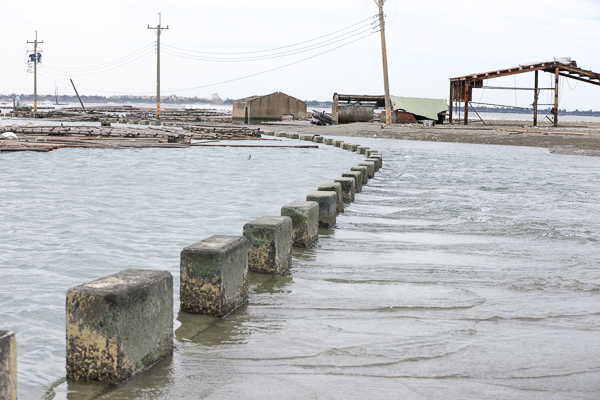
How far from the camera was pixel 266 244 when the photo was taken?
5.26 meters

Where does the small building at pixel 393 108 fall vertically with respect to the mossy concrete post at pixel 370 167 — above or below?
above

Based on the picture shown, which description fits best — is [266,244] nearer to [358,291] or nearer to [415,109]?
[358,291]

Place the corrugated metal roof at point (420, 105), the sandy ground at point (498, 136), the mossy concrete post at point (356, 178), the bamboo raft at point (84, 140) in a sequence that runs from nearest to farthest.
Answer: the mossy concrete post at point (356, 178)
the bamboo raft at point (84, 140)
the sandy ground at point (498, 136)
the corrugated metal roof at point (420, 105)

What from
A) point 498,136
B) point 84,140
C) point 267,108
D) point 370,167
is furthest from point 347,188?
point 267,108

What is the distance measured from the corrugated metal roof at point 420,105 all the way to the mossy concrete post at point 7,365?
41.7 meters

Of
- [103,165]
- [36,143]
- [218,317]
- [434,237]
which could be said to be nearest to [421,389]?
[218,317]

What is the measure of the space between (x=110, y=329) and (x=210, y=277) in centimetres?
116

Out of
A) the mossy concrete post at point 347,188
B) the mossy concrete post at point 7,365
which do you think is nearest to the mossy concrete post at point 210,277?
the mossy concrete post at point 7,365

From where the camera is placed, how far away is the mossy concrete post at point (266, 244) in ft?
17.1

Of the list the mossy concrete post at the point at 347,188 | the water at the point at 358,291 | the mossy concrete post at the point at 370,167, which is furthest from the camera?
A: the mossy concrete post at the point at 370,167

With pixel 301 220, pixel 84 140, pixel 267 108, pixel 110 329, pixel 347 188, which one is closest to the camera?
pixel 110 329

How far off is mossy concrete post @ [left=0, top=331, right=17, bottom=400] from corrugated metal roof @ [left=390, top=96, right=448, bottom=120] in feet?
137

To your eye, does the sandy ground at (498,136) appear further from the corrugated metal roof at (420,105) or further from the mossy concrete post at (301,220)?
the mossy concrete post at (301,220)

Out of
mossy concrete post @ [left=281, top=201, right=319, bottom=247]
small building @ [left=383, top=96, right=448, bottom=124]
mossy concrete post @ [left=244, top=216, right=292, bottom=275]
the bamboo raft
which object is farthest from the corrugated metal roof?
mossy concrete post @ [left=244, top=216, right=292, bottom=275]
